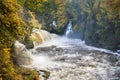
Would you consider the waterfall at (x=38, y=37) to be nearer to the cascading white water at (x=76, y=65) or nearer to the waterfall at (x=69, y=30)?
the cascading white water at (x=76, y=65)

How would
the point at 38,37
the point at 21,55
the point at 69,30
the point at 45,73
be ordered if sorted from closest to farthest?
the point at 45,73, the point at 21,55, the point at 38,37, the point at 69,30

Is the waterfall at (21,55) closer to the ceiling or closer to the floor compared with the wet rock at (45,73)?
closer to the ceiling

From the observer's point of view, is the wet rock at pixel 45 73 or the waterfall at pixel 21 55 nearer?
the wet rock at pixel 45 73

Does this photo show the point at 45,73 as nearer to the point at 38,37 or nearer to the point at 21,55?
the point at 21,55

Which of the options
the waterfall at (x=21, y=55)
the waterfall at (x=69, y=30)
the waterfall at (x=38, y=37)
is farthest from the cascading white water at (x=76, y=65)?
the waterfall at (x=69, y=30)

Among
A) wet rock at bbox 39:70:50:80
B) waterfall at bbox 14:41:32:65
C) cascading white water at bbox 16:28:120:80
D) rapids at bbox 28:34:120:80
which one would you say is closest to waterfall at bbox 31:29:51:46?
rapids at bbox 28:34:120:80

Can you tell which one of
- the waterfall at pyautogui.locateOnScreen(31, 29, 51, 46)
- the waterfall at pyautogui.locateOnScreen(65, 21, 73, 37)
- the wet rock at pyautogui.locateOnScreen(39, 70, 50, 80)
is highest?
the waterfall at pyautogui.locateOnScreen(65, 21, 73, 37)

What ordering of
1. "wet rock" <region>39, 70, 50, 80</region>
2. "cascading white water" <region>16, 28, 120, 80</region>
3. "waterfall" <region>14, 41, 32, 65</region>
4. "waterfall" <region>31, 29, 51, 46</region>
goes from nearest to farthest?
"wet rock" <region>39, 70, 50, 80</region> → "cascading white water" <region>16, 28, 120, 80</region> → "waterfall" <region>14, 41, 32, 65</region> → "waterfall" <region>31, 29, 51, 46</region>

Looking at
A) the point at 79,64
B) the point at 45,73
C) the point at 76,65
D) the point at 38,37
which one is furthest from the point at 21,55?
the point at 38,37

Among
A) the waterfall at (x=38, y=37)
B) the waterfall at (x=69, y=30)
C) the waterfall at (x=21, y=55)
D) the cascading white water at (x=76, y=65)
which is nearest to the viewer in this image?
the cascading white water at (x=76, y=65)

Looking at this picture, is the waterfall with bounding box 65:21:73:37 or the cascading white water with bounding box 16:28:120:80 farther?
the waterfall with bounding box 65:21:73:37

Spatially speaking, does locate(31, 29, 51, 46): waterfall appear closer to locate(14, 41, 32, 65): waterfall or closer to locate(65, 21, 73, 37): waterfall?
locate(65, 21, 73, 37): waterfall

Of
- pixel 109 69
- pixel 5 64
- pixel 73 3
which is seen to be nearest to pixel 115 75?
pixel 109 69

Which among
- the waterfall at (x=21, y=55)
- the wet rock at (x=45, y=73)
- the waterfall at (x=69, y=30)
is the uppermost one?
the waterfall at (x=69, y=30)
